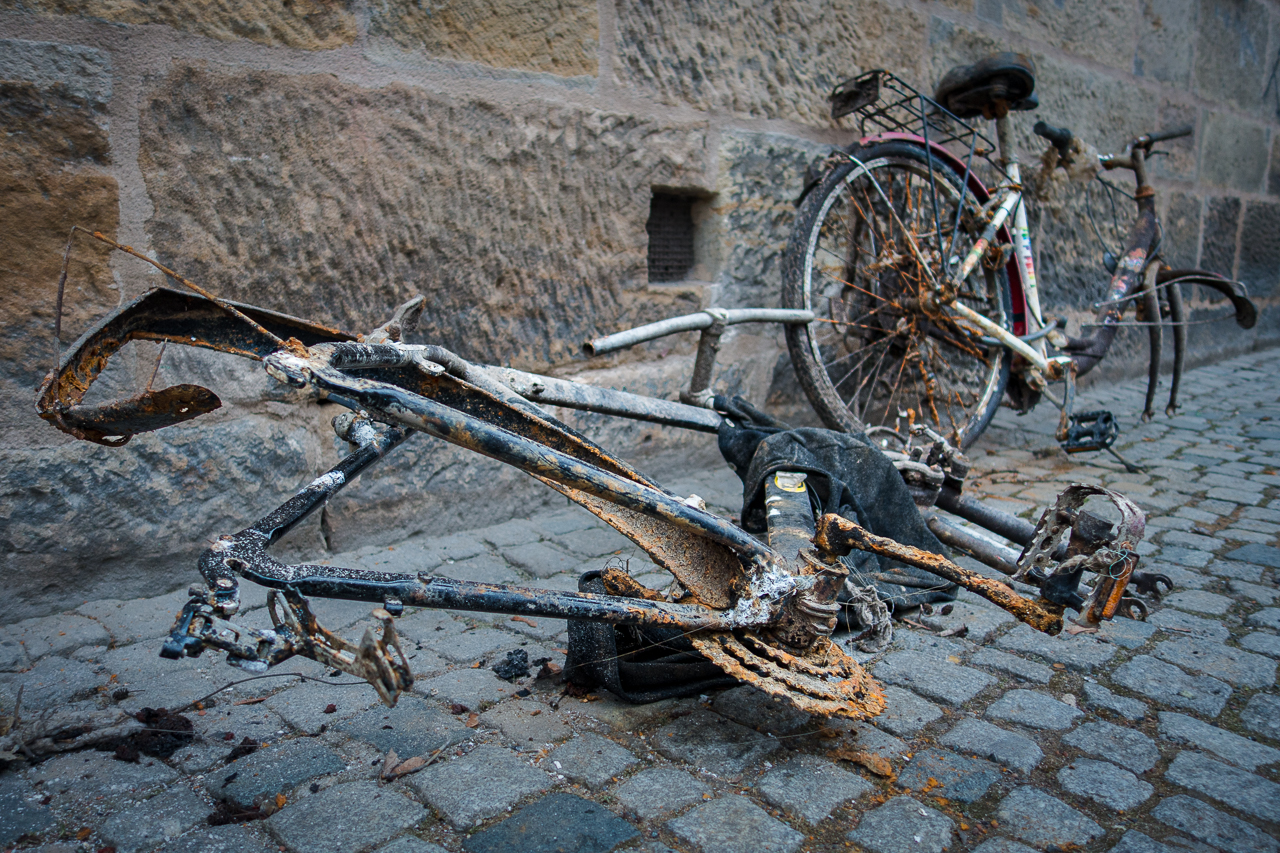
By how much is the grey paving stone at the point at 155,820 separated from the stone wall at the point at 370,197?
1031 millimetres

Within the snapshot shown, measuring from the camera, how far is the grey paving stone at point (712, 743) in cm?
164

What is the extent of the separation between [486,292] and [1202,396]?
4.83m

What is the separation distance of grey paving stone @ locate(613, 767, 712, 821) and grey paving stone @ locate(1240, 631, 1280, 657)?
1.60m

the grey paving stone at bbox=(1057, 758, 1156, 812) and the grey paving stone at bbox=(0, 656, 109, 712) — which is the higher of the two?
the grey paving stone at bbox=(1057, 758, 1156, 812)

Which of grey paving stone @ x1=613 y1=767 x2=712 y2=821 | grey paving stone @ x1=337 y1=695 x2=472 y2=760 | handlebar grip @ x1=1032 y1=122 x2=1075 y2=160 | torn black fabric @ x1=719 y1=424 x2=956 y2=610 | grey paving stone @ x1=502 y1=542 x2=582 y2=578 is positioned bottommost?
grey paving stone @ x1=502 y1=542 x2=582 y2=578

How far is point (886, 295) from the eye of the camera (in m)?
3.88

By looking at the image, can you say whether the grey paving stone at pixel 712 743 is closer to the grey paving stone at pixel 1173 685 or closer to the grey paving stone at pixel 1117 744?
the grey paving stone at pixel 1117 744

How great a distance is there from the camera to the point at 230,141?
7.70 ft

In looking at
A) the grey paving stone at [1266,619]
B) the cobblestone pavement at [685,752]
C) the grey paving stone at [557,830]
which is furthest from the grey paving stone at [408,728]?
the grey paving stone at [1266,619]

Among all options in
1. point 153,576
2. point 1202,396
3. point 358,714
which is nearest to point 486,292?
point 153,576

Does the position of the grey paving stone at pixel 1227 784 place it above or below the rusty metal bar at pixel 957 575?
below

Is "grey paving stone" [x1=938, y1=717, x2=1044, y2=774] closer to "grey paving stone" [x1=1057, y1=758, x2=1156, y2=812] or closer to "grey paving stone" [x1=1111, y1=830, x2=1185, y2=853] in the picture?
"grey paving stone" [x1=1057, y1=758, x2=1156, y2=812]

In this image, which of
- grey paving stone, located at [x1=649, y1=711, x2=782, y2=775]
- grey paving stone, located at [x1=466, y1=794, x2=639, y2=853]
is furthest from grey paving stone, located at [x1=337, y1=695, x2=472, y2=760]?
grey paving stone, located at [x1=649, y1=711, x2=782, y2=775]

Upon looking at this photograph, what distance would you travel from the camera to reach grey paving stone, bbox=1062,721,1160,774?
1.68 meters
